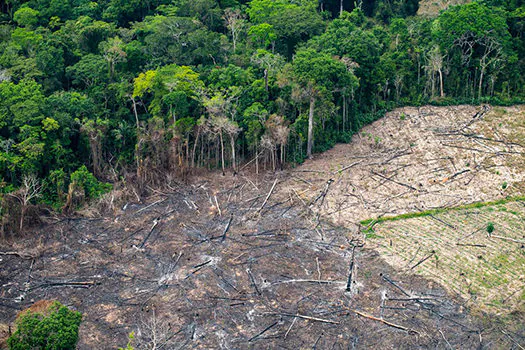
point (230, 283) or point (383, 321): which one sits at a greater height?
point (230, 283)

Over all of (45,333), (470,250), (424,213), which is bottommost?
(470,250)

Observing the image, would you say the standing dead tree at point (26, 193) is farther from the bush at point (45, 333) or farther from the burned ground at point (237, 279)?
the bush at point (45, 333)

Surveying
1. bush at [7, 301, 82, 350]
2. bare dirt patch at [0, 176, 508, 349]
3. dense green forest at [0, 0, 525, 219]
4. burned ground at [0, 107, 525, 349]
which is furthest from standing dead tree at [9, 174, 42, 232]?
bush at [7, 301, 82, 350]

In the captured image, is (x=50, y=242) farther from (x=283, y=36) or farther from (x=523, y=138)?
(x=523, y=138)

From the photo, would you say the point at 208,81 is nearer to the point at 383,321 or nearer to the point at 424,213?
the point at 424,213

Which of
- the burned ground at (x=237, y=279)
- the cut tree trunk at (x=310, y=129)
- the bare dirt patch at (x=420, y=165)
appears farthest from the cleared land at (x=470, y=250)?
the cut tree trunk at (x=310, y=129)

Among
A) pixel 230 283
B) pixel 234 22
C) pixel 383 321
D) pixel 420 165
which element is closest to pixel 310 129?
pixel 420 165

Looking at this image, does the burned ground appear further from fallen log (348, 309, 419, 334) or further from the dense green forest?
the dense green forest

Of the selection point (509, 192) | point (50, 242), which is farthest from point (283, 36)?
point (50, 242)
